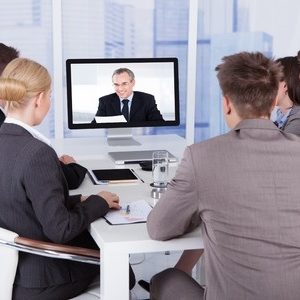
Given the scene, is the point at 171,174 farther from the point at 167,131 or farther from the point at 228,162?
the point at 167,131

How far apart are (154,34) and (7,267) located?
10.6ft

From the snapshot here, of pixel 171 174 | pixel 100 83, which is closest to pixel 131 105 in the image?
pixel 100 83

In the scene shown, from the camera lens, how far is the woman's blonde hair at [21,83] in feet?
7.14

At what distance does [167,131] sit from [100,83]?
1.82 m

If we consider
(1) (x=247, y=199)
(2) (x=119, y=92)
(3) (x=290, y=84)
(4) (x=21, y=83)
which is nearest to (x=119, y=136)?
(2) (x=119, y=92)

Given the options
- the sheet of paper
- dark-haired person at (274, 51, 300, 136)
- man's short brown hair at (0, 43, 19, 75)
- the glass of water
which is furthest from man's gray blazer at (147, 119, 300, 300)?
the sheet of paper

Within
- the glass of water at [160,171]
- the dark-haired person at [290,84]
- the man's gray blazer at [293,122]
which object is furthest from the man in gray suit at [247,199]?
the dark-haired person at [290,84]

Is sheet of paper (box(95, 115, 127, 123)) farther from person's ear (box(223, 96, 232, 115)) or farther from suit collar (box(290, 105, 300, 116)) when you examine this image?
person's ear (box(223, 96, 232, 115))

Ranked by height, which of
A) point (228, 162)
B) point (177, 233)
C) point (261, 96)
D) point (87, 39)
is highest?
point (87, 39)

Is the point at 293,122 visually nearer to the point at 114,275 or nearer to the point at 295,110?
the point at 295,110

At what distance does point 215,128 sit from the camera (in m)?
5.25

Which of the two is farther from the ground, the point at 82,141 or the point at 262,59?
the point at 262,59

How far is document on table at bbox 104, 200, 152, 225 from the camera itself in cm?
222

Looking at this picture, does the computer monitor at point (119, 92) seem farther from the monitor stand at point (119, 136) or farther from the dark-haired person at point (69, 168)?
the dark-haired person at point (69, 168)
